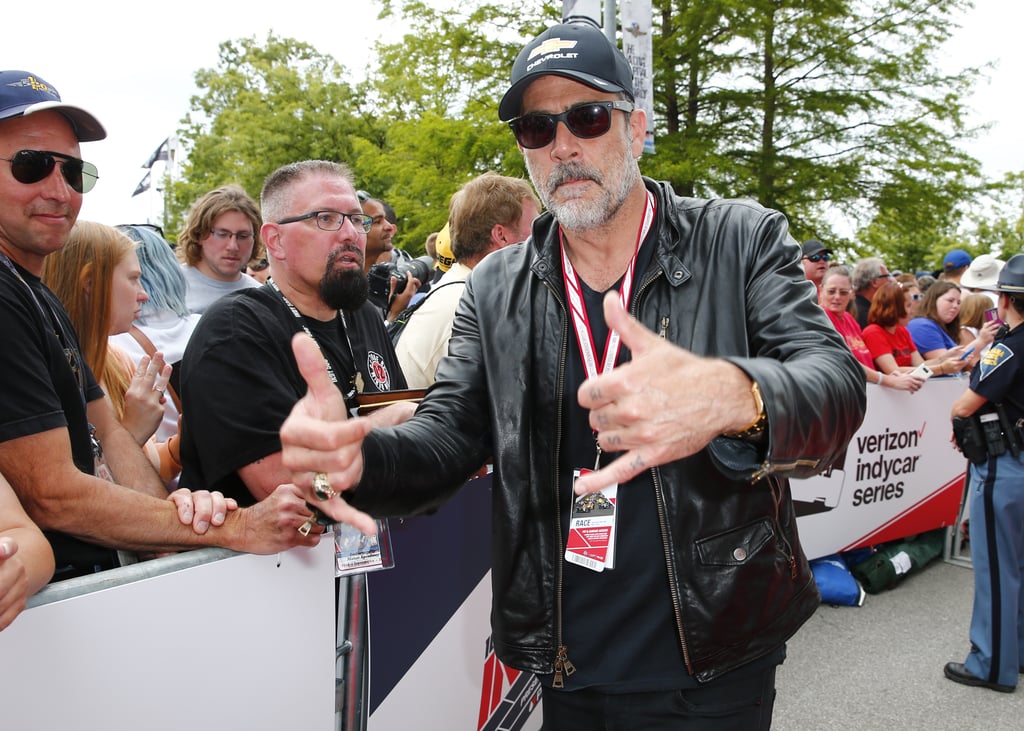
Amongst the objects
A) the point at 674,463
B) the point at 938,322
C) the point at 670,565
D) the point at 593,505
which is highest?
the point at 674,463

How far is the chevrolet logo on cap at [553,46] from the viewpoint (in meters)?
1.94

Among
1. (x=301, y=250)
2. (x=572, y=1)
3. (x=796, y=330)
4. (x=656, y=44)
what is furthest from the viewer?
(x=656, y=44)

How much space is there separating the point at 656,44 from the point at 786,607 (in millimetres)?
12606

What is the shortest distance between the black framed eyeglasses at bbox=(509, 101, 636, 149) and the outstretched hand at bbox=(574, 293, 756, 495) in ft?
2.84

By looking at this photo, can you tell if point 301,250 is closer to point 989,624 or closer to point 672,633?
point 672,633

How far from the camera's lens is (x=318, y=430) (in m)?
1.33

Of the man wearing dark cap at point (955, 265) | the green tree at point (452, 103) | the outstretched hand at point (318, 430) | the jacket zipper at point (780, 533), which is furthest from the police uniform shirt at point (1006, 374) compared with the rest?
the green tree at point (452, 103)

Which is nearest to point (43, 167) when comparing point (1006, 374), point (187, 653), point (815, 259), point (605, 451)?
point (187, 653)

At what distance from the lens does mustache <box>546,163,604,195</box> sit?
1949 mm

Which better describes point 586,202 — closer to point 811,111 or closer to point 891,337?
point 891,337

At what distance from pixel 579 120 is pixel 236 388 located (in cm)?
133

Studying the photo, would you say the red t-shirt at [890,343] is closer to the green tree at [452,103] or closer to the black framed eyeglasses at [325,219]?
the black framed eyeglasses at [325,219]

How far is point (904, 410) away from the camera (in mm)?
6270

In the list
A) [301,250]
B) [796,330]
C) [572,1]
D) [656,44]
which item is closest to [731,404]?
[796,330]
